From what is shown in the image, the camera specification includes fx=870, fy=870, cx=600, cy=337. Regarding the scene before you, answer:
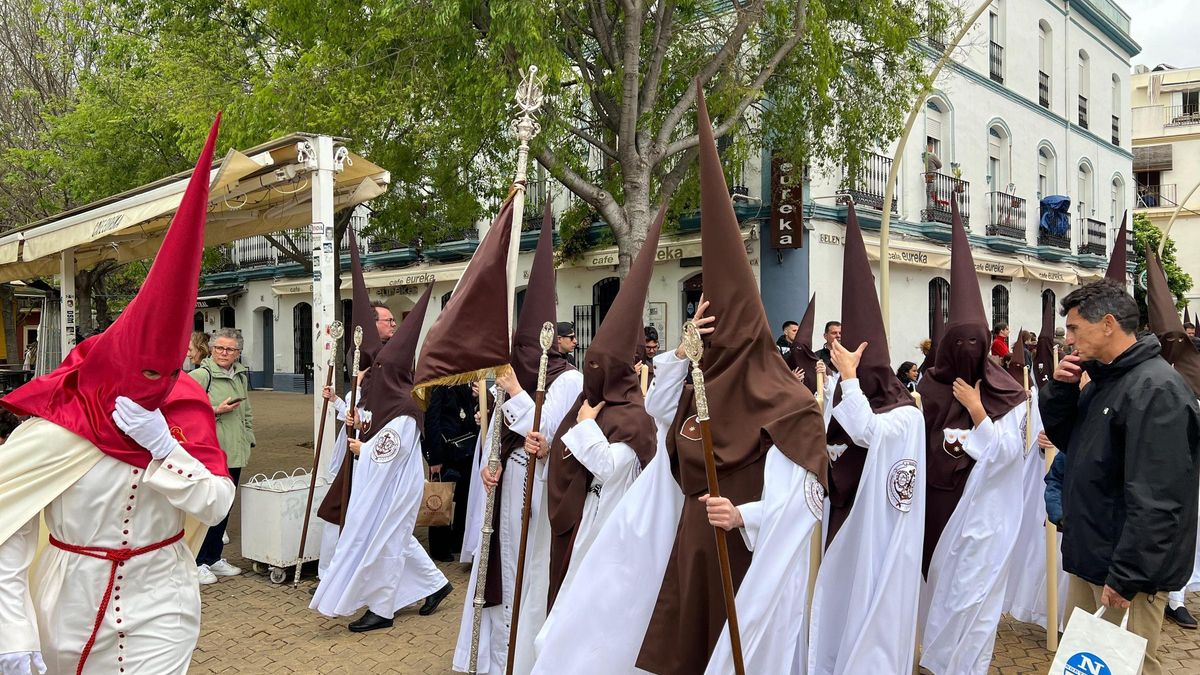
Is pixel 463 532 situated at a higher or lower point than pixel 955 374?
lower

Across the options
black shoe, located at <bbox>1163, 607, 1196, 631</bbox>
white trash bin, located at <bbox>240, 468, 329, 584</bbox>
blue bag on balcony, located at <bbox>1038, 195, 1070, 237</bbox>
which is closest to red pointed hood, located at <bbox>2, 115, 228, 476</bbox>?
white trash bin, located at <bbox>240, 468, 329, 584</bbox>

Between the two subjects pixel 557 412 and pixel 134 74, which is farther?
pixel 134 74

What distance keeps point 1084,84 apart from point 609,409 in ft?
86.2

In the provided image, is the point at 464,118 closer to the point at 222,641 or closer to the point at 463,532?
the point at 463,532

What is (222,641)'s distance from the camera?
18.2 ft

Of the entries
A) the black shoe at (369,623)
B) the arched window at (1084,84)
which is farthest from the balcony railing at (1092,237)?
the black shoe at (369,623)

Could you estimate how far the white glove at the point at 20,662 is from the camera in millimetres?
2723

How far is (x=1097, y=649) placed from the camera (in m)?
2.82

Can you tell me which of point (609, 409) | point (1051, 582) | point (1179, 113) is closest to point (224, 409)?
point (609, 409)

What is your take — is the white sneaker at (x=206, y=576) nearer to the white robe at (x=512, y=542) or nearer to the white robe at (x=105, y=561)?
the white robe at (x=512, y=542)

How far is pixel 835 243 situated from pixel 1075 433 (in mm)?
13505

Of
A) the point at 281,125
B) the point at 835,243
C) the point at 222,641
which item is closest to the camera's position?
the point at 222,641

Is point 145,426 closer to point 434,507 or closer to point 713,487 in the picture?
point 713,487

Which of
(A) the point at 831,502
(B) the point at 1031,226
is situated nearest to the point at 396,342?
(A) the point at 831,502
